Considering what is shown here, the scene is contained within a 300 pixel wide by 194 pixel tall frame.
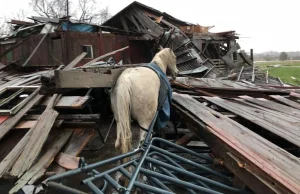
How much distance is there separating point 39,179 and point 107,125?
412 centimetres

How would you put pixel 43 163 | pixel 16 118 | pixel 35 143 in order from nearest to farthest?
pixel 43 163, pixel 35 143, pixel 16 118

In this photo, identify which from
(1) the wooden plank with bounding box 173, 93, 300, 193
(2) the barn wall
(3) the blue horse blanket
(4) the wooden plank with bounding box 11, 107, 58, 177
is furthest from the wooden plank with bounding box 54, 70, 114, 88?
(2) the barn wall

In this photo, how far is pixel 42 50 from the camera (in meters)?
12.9

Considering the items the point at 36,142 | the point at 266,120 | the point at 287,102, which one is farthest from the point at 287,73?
the point at 36,142

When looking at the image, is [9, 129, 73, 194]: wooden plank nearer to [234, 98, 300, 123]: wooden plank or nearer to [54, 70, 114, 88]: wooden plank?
[54, 70, 114, 88]: wooden plank

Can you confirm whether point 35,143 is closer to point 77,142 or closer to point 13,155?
point 13,155

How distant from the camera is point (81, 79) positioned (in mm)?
3225

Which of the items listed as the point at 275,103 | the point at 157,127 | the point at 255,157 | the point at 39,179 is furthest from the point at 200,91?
the point at 39,179

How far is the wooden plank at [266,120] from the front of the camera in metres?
3.23

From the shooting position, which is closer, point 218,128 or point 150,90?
point 218,128

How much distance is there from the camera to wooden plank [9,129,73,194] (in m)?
2.86

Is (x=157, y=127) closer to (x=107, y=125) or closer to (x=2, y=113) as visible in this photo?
(x=2, y=113)

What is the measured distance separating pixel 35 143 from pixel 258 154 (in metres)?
2.47

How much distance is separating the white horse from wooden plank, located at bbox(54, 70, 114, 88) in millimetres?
161
